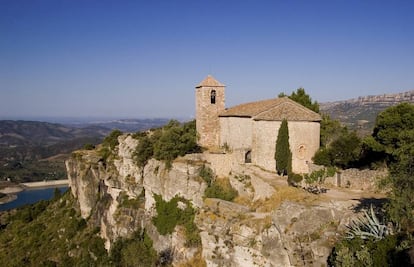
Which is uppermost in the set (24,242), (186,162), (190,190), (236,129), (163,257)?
(236,129)

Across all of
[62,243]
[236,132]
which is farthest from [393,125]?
[62,243]

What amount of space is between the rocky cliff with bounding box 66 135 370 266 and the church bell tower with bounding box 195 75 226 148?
592 centimetres

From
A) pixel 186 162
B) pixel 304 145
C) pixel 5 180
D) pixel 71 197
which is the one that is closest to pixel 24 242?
pixel 71 197

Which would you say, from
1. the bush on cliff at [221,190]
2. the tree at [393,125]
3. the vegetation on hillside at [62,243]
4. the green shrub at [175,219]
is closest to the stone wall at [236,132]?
the bush on cliff at [221,190]

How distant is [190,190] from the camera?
28516 mm

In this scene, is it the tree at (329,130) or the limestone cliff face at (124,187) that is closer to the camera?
the limestone cliff face at (124,187)

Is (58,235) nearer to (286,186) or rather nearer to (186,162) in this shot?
(186,162)

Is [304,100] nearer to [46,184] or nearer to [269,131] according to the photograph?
[269,131]

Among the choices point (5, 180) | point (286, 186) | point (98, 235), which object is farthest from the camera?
point (5, 180)

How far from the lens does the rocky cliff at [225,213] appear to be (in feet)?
58.3

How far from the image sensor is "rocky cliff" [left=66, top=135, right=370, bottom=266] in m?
17.8

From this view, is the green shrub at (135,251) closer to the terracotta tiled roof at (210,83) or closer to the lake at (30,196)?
the terracotta tiled roof at (210,83)

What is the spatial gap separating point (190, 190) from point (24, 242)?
3227cm

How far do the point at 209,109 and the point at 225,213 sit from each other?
1462 centimetres
